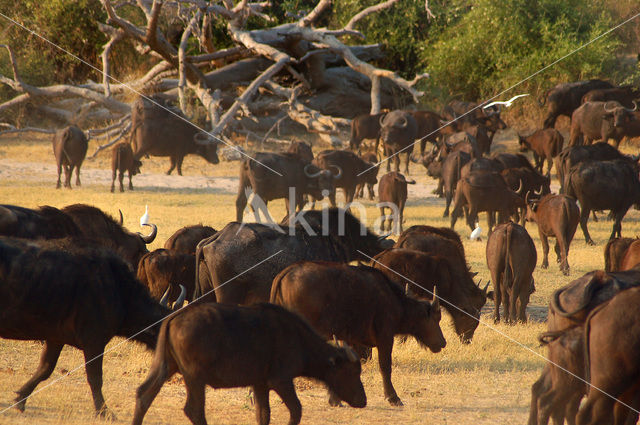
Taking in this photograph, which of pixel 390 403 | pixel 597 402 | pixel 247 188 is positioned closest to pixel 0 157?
pixel 247 188

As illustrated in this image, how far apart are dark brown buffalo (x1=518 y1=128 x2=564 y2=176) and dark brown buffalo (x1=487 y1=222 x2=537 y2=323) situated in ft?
40.5

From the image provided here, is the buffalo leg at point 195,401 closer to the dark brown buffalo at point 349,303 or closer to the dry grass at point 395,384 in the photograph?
the dry grass at point 395,384

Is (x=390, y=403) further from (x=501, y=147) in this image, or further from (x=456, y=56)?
(x=456, y=56)

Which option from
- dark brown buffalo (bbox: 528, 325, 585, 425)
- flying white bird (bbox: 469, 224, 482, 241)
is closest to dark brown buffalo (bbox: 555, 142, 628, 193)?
flying white bird (bbox: 469, 224, 482, 241)

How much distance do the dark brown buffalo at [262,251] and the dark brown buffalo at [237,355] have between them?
228 cm

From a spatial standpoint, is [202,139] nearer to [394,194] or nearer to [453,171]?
[394,194]

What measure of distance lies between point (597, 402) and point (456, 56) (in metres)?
26.1

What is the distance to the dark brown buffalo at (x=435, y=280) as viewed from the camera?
26.2 feet

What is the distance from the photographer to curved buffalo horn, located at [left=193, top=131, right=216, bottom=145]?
20969mm

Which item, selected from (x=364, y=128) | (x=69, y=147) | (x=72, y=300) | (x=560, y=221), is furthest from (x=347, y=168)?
(x=72, y=300)

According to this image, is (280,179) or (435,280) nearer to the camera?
(435,280)

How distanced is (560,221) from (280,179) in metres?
6.09

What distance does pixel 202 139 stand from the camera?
21.2 m

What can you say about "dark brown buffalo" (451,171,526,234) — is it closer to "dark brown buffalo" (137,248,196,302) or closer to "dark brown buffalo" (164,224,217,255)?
"dark brown buffalo" (164,224,217,255)
